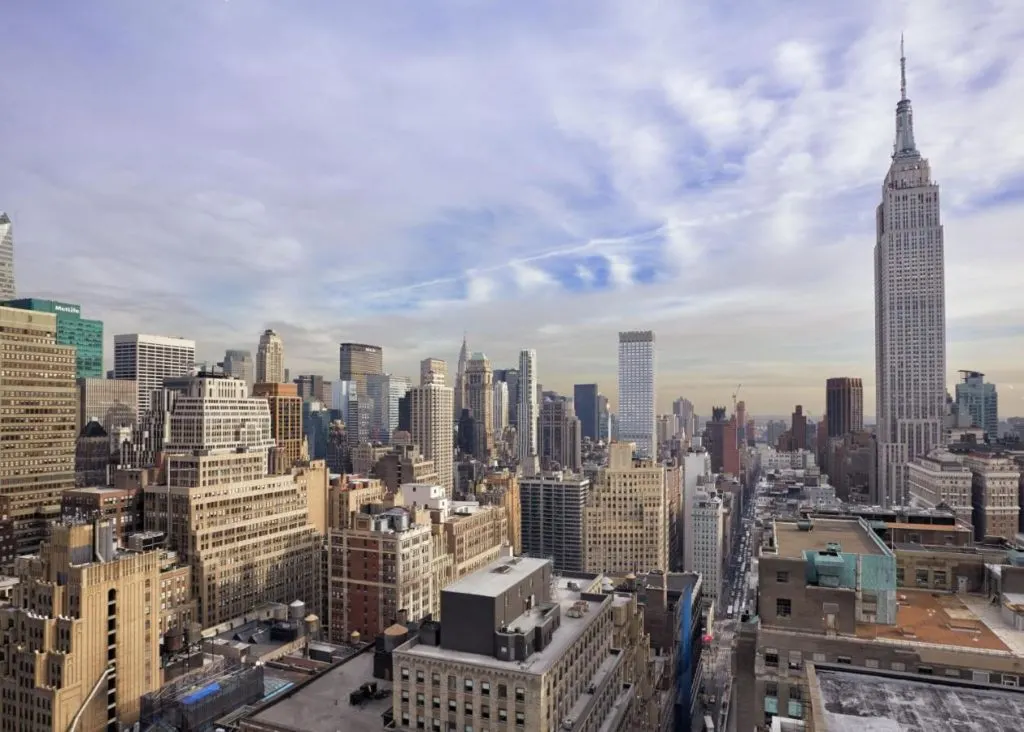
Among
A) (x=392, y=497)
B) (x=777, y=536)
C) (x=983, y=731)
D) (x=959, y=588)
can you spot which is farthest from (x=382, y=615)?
(x=983, y=731)

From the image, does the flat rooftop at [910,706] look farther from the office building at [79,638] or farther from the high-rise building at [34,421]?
the high-rise building at [34,421]

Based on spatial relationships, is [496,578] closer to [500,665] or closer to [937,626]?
[500,665]

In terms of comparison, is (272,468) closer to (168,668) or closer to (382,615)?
(382,615)

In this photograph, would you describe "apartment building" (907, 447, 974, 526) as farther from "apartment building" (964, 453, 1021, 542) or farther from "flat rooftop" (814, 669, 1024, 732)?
"flat rooftop" (814, 669, 1024, 732)

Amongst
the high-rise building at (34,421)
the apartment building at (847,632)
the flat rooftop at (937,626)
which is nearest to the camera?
the apartment building at (847,632)

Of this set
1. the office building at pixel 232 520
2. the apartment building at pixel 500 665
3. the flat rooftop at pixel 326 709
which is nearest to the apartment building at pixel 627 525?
the office building at pixel 232 520

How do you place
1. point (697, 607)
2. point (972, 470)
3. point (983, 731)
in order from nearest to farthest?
1. point (983, 731)
2. point (697, 607)
3. point (972, 470)

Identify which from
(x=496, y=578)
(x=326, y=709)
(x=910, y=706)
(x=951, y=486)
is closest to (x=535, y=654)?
(x=496, y=578)
